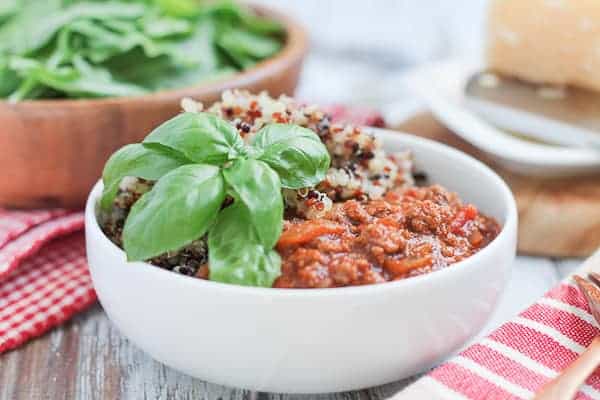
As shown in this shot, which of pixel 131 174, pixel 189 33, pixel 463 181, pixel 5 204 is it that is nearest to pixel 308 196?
pixel 131 174

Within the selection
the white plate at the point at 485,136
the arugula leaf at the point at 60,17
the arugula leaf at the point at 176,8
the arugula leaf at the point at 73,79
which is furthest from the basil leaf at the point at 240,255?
the arugula leaf at the point at 176,8

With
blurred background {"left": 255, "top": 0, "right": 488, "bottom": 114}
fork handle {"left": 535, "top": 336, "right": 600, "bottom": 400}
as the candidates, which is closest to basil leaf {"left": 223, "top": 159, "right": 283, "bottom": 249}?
fork handle {"left": 535, "top": 336, "right": 600, "bottom": 400}

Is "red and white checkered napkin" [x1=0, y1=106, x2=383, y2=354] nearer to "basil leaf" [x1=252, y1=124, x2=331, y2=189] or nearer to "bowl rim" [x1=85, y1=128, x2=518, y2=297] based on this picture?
"bowl rim" [x1=85, y1=128, x2=518, y2=297]

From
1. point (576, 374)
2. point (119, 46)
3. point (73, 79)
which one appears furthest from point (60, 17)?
point (576, 374)

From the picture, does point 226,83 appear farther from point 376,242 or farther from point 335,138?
point 376,242

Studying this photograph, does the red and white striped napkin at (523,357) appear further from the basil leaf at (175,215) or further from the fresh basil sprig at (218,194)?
the basil leaf at (175,215)

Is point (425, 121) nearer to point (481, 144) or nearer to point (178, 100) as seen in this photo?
point (481, 144)
